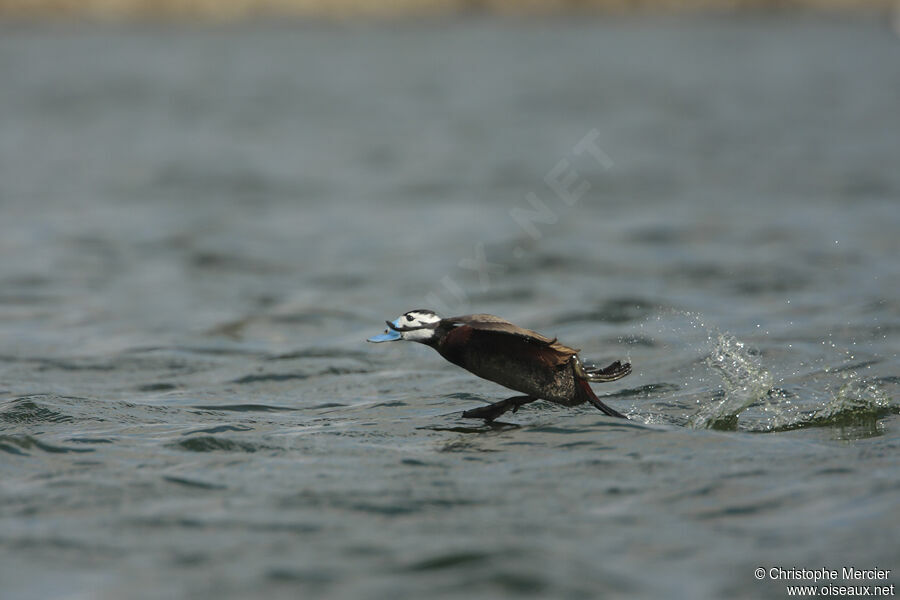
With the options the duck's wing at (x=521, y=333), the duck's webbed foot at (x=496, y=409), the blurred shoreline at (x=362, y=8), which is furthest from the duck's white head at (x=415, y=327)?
the blurred shoreline at (x=362, y=8)

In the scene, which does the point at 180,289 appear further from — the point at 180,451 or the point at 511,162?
the point at 511,162

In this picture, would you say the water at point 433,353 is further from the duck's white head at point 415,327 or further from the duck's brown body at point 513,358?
the duck's white head at point 415,327

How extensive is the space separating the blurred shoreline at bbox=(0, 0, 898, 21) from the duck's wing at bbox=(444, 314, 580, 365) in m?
50.1

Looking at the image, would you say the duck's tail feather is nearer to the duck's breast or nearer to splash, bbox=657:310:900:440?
the duck's breast

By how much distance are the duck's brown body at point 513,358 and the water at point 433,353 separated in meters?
0.29

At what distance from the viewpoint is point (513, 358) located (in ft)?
22.2

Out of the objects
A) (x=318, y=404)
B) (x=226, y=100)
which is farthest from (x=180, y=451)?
(x=226, y=100)

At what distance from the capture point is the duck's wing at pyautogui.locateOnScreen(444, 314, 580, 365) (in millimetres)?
6594

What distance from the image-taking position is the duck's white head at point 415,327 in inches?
266

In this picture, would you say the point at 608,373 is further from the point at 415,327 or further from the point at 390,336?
the point at 390,336

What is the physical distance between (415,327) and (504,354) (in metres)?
0.54

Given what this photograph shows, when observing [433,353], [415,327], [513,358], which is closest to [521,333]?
[513,358]

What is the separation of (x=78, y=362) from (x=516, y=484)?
502cm

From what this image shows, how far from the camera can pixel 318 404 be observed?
8.10 m
